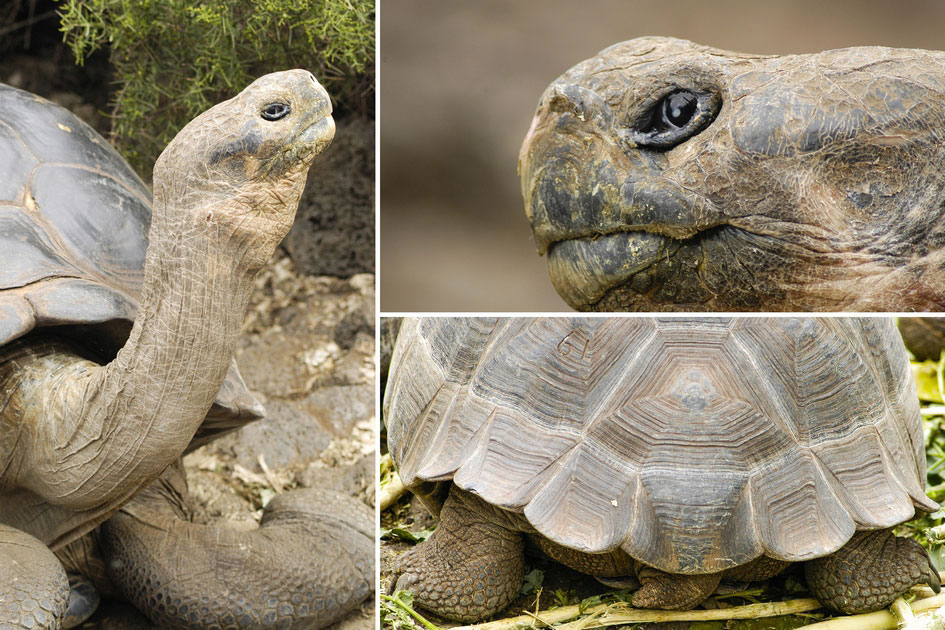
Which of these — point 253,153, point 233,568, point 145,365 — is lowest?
point 233,568

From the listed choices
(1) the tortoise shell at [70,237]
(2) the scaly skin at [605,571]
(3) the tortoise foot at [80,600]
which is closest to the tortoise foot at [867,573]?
(2) the scaly skin at [605,571]

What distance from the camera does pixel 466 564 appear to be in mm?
1970

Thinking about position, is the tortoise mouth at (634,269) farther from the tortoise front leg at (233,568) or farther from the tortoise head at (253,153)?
the tortoise front leg at (233,568)

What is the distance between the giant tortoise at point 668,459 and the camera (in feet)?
5.81

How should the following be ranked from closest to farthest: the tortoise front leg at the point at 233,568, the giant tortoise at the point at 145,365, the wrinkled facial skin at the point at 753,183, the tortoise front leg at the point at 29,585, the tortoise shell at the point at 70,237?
the wrinkled facial skin at the point at 753,183, the giant tortoise at the point at 145,365, the tortoise front leg at the point at 29,585, the tortoise shell at the point at 70,237, the tortoise front leg at the point at 233,568

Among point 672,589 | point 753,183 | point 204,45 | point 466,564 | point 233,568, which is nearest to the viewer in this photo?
point 753,183

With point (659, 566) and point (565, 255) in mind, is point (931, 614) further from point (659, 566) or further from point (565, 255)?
point (565, 255)

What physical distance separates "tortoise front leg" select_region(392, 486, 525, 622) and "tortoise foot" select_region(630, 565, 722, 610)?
0.27 metres

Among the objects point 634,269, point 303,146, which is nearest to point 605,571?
point 634,269

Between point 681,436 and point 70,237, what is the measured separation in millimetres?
1609

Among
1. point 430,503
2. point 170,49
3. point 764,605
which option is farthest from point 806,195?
point 170,49

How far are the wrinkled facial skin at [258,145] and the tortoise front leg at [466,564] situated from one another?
28.8 inches

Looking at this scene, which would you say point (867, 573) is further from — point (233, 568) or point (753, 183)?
point (233, 568)

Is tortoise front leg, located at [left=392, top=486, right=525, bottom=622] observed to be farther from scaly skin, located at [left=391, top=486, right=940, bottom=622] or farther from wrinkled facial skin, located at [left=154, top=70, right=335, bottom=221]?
wrinkled facial skin, located at [left=154, top=70, right=335, bottom=221]
